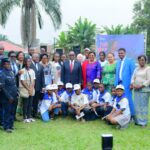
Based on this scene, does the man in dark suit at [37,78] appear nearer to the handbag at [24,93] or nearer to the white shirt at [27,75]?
the white shirt at [27,75]

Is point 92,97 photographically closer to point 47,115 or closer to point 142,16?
point 47,115

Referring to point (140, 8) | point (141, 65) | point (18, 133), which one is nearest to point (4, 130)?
point (18, 133)

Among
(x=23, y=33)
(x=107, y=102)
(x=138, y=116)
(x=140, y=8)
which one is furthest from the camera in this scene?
(x=140, y=8)

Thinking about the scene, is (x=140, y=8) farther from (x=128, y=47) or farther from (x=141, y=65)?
(x=141, y=65)

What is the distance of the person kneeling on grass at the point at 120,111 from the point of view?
7816mm

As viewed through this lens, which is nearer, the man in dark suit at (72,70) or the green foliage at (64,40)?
the man in dark suit at (72,70)

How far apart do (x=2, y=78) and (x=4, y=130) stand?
1.14 m

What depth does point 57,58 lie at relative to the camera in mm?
9391

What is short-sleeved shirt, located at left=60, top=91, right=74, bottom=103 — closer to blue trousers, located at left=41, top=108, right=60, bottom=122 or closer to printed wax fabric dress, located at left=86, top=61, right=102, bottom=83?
blue trousers, located at left=41, top=108, right=60, bottom=122

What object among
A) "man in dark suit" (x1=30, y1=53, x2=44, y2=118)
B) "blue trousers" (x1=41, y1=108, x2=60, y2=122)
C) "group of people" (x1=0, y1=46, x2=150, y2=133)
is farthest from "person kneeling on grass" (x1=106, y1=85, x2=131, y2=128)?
"man in dark suit" (x1=30, y1=53, x2=44, y2=118)

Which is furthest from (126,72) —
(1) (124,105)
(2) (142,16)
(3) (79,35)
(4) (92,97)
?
→ (2) (142,16)

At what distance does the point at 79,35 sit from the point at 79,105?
1202 inches

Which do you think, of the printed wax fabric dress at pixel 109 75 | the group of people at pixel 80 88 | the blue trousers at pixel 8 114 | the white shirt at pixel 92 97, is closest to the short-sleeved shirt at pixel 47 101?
the group of people at pixel 80 88

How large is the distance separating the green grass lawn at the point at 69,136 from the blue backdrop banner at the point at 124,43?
21.6 ft
